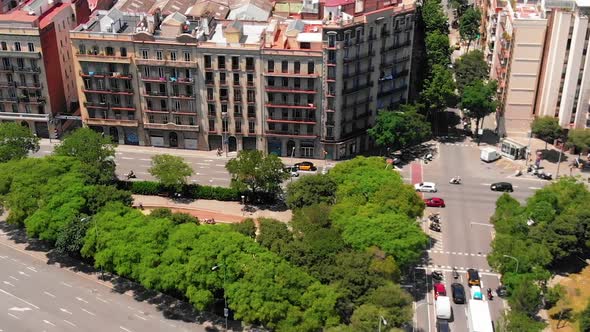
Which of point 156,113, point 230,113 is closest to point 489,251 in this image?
point 230,113

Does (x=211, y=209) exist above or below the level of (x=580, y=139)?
below

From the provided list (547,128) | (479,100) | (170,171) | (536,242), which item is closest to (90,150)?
(170,171)

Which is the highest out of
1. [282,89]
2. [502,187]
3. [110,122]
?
[282,89]

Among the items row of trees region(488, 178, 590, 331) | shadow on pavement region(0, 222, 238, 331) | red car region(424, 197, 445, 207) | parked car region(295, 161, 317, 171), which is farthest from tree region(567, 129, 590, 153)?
shadow on pavement region(0, 222, 238, 331)

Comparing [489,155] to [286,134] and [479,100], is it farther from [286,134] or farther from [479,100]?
[286,134]

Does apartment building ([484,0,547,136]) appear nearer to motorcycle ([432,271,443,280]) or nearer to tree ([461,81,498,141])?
tree ([461,81,498,141])

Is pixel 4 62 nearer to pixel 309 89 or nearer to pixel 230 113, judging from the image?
pixel 230 113
